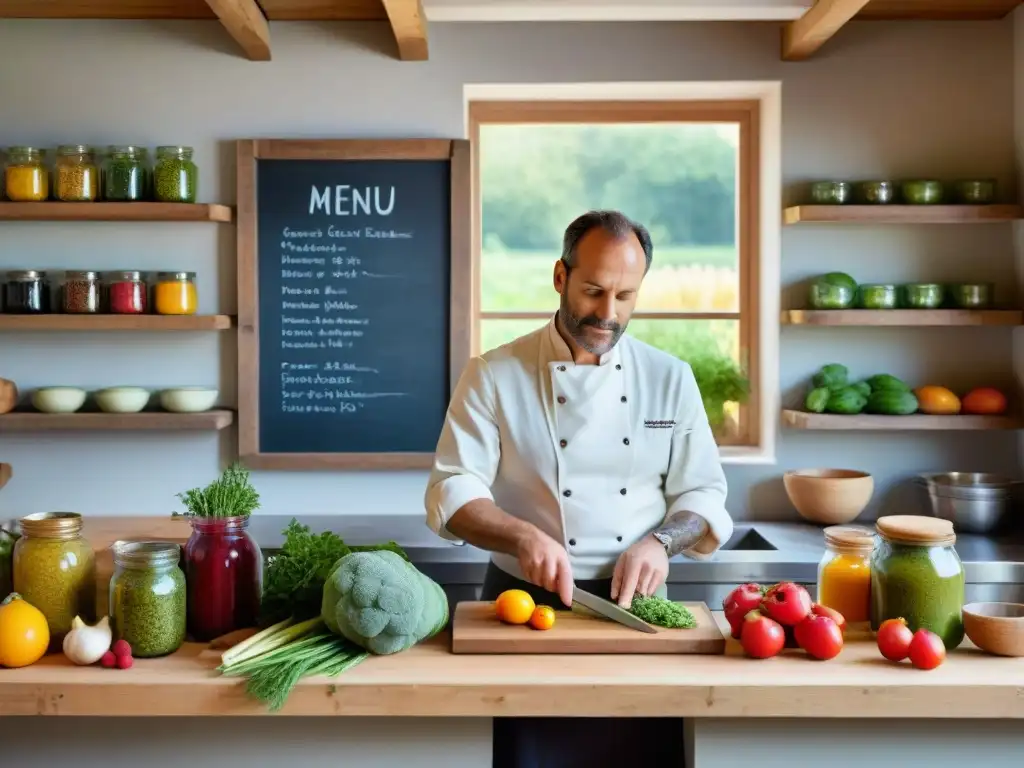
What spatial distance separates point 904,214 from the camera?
358 centimetres

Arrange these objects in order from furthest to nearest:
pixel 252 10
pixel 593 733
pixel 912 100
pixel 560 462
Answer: pixel 912 100, pixel 252 10, pixel 560 462, pixel 593 733

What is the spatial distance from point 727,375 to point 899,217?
79cm

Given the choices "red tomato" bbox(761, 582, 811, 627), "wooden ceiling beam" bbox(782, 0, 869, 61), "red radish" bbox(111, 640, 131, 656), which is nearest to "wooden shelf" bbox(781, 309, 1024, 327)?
"wooden ceiling beam" bbox(782, 0, 869, 61)

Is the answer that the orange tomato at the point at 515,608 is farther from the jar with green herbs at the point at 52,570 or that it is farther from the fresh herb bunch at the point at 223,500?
the jar with green herbs at the point at 52,570

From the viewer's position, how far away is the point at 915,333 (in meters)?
3.78

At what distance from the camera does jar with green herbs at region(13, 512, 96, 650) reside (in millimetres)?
1898

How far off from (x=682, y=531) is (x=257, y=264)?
205 cm

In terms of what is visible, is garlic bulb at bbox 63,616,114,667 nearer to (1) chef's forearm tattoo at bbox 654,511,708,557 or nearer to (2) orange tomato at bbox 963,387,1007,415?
(1) chef's forearm tattoo at bbox 654,511,708,557

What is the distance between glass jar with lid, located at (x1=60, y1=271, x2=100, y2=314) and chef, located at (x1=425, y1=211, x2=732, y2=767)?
175 centimetres

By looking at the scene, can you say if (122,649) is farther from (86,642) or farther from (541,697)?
(541,697)

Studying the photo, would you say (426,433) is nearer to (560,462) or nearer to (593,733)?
(560,462)

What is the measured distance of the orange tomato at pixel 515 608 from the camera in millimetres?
1959


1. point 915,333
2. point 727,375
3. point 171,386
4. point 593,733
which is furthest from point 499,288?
point 593,733

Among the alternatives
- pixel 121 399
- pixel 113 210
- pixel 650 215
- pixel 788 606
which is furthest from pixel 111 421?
pixel 788 606
